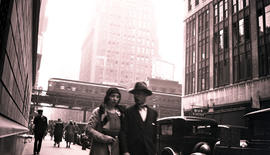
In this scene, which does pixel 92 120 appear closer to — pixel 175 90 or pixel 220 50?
pixel 220 50

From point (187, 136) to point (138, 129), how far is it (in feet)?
16.6

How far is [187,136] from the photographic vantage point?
27.1ft

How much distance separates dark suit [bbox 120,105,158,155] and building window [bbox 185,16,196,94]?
3072 cm

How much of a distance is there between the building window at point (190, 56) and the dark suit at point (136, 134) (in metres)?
30.7

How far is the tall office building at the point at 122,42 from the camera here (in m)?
138

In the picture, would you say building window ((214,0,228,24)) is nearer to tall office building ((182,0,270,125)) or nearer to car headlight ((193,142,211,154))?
tall office building ((182,0,270,125))

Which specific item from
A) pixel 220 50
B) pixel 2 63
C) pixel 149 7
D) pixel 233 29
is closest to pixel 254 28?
pixel 233 29

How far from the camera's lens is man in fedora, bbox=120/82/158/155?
11.6 ft

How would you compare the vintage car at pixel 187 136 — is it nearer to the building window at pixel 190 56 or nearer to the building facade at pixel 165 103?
the building window at pixel 190 56

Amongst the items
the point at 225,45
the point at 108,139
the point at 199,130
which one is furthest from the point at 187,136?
the point at 225,45

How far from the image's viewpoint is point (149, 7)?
157625mm

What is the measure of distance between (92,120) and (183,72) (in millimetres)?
34159

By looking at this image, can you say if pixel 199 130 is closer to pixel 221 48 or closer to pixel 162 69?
pixel 221 48

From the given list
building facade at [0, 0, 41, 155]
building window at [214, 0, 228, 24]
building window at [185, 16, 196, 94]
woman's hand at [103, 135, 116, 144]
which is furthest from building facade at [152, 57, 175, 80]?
woman's hand at [103, 135, 116, 144]
